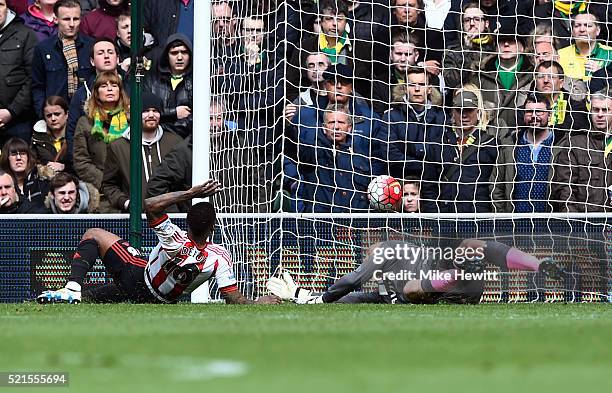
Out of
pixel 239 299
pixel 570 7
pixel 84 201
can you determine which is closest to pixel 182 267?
pixel 239 299

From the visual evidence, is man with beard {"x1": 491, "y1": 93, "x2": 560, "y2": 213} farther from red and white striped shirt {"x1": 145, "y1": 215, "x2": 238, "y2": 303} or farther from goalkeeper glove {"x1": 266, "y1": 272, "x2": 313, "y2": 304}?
red and white striped shirt {"x1": 145, "y1": 215, "x2": 238, "y2": 303}

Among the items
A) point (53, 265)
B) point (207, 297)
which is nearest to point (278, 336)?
point (207, 297)

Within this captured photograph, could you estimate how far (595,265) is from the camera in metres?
10.8

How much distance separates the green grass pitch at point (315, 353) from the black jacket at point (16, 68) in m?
7.23

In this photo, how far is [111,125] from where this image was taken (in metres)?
13.8

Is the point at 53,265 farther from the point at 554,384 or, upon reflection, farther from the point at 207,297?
the point at 554,384

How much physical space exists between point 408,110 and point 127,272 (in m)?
4.10

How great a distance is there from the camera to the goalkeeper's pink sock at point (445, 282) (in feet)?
34.2

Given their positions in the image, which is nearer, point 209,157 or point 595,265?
point 595,265

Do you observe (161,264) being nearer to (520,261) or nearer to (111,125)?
(520,261)

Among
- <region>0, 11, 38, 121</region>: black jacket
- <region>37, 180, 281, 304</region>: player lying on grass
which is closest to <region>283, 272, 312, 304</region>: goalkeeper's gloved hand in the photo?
<region>37, 180, 281, 304</region>: player lying on grass

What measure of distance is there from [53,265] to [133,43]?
2542 mm

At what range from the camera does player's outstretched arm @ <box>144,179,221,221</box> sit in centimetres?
950

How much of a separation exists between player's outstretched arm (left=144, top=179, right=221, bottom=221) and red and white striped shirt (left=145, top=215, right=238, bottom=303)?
0.83 feet
